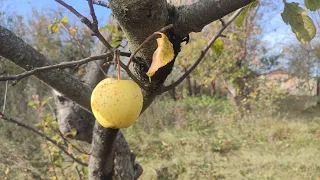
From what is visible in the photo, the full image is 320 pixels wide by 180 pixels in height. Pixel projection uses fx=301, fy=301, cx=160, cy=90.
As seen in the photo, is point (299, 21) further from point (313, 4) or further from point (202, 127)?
point (202, 127)

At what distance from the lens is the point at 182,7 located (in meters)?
0.73

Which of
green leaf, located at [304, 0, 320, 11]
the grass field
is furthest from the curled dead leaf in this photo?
the grass field

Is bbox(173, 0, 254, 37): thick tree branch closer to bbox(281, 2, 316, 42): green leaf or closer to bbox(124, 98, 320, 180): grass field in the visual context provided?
bbox(281, 2, 316, 42): green leaf

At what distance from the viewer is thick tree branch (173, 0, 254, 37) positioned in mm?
620

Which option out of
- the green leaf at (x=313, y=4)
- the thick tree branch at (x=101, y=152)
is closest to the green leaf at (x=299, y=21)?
the green leaf at (x=313, y=4)

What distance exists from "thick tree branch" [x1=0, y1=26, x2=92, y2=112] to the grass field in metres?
3.20

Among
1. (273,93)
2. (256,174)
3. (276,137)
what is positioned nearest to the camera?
(256,174)

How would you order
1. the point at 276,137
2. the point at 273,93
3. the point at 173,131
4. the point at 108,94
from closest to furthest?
1. the point at 108,94
2. the point at 276,137
3. the point at 173,131
4. the point at 273,93

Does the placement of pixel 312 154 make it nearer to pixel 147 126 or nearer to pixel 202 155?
pixel 202 155

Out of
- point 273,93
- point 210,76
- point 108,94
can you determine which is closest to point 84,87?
point 108,94

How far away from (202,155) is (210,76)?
4152 millimetres

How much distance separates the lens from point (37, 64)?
3.37 ft

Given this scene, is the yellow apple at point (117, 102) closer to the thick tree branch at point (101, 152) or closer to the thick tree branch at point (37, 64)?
the thick tree branch at point (37, 64)

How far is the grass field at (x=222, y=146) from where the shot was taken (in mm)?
4242
